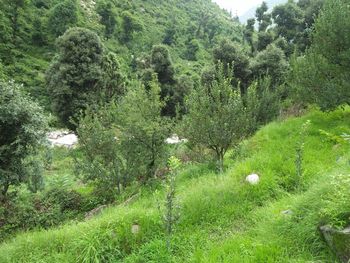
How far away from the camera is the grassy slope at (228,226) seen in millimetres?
6785

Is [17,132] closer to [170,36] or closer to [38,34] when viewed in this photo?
[38,34]

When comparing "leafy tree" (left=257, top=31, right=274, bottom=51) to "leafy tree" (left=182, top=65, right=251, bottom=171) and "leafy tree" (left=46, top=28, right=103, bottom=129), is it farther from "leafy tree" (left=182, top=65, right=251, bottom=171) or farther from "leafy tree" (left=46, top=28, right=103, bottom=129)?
"leafy tree" (left=182, top=65, right=251, bottom=171)

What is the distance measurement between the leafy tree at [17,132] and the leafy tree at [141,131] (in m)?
3.10

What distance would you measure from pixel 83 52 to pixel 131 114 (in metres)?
20.8

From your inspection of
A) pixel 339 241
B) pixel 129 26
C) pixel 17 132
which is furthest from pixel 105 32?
pixel 339 241

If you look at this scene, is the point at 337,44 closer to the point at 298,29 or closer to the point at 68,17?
the point at 298,29

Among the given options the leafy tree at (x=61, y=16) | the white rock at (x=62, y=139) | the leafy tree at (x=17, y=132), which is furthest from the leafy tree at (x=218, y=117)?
the leafy tree at (x=61, y=16)

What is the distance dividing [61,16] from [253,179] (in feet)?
187

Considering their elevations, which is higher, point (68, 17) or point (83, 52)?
point (68, 17)

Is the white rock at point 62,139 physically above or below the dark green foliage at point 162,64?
below

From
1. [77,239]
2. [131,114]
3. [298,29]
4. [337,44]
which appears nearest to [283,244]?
[77,239]

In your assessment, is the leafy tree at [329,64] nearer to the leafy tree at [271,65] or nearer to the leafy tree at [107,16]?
the leafy tree at [271,65]

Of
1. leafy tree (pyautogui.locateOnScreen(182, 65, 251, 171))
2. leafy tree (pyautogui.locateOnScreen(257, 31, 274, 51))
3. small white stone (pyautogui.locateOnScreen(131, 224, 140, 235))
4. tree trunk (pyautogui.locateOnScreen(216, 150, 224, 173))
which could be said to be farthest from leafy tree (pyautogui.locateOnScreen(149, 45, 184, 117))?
small white stone (pyautogui.locateOnScreen(131, 224, 140, 235))

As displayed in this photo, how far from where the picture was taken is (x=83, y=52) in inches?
1244
